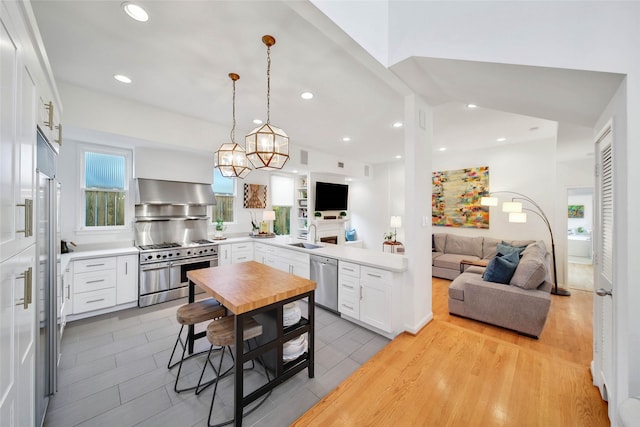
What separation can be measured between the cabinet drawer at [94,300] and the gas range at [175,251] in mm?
533

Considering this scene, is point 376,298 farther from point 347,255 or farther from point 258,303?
point 258,303

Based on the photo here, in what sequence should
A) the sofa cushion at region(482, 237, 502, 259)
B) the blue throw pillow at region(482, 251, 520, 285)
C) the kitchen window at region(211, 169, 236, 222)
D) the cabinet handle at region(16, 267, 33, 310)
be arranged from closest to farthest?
1. the cabinet handle at region(16, 267, 33, 310)
2. the blue throw pillow at region(482, 251, 520, 285)
3. the kitchen window at region(211, 169, 236, 222)
4. the sofa cushion at region(482, 237, 502, 259)

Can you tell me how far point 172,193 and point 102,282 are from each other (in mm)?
1551

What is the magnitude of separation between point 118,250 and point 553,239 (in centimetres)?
771

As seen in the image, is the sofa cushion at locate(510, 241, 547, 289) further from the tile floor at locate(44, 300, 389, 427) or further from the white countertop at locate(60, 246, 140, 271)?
the white countertop at locate(60, 246, 140, 271)

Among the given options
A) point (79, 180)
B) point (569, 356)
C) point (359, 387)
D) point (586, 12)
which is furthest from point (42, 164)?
point (569, 356)

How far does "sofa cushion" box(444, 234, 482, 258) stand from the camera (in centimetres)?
547

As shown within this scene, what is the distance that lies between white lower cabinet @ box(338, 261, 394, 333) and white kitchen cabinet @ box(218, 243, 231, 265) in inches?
91.4

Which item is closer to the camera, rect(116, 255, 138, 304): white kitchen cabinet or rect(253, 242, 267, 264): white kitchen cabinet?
rect(116, 255, 138, 304): white kitchen cabinet

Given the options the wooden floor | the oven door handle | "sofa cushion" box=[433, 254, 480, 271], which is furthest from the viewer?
"sofa cushion" box=[433, 254, 480, 271]

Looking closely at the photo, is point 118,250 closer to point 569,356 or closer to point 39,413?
point 39,413

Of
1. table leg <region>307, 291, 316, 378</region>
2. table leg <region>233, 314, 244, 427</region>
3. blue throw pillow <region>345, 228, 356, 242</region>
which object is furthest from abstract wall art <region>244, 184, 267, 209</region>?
table leg <region>233, 314, 244, 427</region>

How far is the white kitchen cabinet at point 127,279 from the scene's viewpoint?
11.2 ft

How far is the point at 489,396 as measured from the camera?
1877 millimetres
